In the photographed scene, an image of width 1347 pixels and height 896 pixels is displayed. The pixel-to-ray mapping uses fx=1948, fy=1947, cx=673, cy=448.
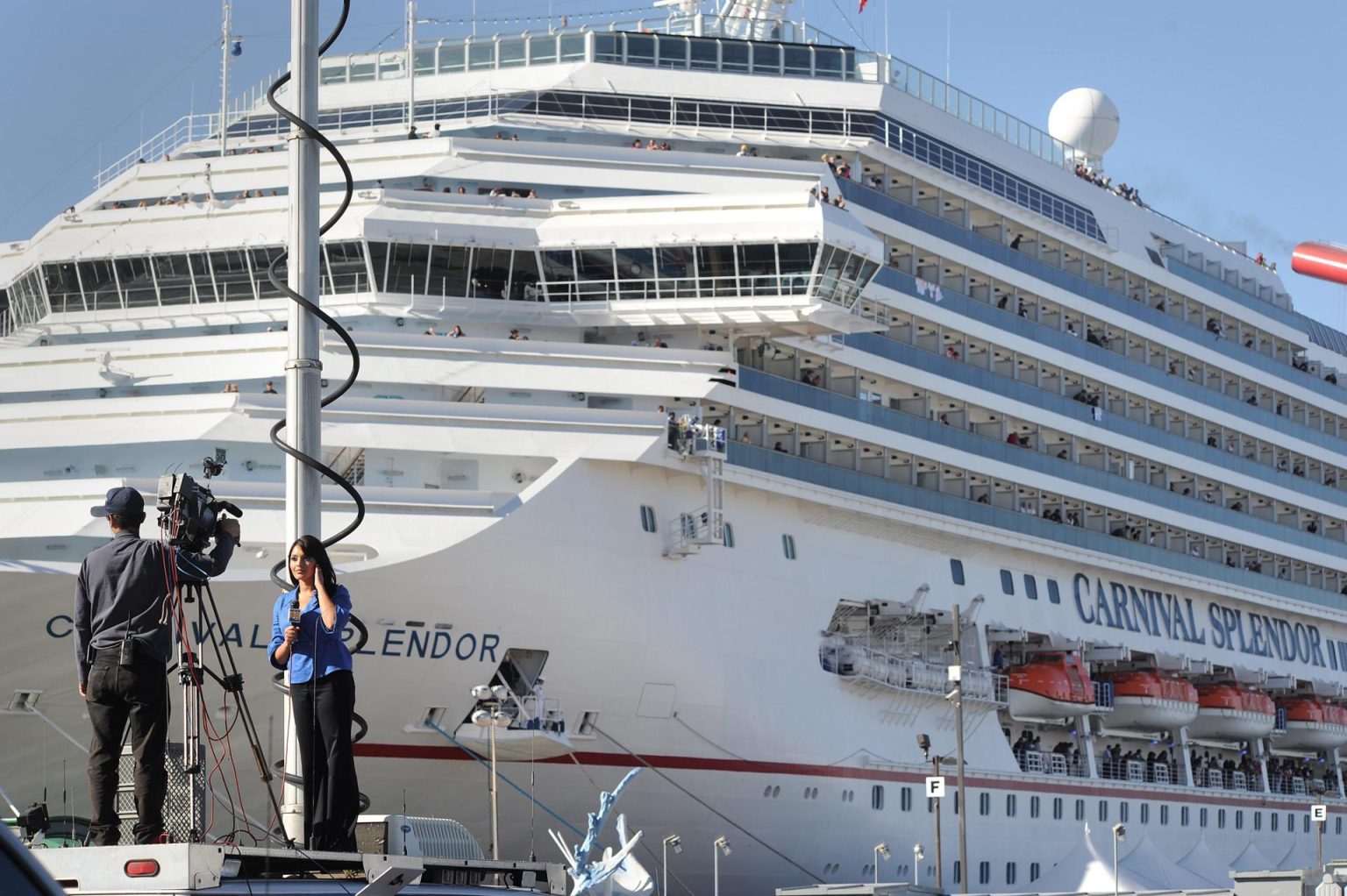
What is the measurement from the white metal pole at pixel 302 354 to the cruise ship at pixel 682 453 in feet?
34.1

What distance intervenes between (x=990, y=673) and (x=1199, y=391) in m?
14.3

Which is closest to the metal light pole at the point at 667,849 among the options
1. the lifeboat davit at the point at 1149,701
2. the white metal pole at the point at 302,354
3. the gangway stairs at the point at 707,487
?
the gangway stairs at the point at 707,487

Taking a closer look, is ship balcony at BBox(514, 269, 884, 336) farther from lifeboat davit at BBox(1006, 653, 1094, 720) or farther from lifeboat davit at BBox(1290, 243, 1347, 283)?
lifeboat davit at BBox(1290, 243, 1347, 283)

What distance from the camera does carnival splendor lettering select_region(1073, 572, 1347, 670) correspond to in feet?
140

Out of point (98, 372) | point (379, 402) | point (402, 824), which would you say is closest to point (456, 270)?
point (379, 402)

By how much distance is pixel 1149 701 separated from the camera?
42031mm

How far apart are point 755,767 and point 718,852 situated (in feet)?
4.75

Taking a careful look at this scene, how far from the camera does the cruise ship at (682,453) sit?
86.1 ft

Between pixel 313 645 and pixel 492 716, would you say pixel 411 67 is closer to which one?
pixel 492 716

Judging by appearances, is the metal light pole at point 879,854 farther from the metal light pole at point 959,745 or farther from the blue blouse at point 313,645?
the blue blouse at point 313,645

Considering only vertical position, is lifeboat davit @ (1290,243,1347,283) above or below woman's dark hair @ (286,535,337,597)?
above

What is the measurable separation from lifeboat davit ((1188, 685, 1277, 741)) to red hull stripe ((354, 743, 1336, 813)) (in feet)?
8.19

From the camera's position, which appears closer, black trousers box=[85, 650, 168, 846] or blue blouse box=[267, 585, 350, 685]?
black trousers box=[85, 650, 168, 846]

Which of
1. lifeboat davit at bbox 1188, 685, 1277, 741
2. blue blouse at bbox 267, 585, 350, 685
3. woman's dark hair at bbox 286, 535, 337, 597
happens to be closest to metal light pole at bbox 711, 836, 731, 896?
lifeboat davit at bbox 1188, 685, 1277, 741
